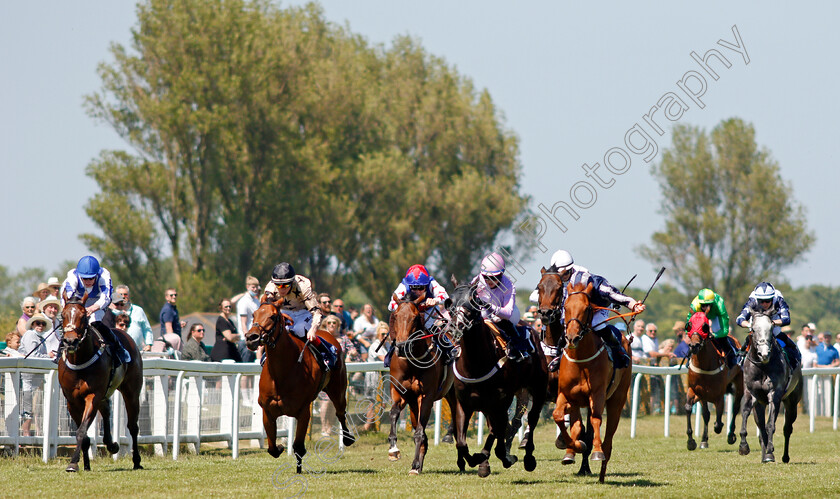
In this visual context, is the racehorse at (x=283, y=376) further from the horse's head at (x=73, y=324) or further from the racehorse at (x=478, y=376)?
the horse's head at (x=73, y=324)

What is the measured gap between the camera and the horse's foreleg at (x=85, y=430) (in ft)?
32.1

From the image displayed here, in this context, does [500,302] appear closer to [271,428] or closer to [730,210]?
[271,428]

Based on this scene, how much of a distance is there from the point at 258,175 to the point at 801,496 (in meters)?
28.9

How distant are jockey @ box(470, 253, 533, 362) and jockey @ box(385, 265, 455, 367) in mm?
379

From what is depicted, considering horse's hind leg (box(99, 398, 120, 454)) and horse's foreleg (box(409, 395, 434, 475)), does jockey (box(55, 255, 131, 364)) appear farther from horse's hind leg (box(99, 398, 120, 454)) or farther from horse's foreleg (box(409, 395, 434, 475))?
horse's foreleg (box(409, 395, 434, 475))

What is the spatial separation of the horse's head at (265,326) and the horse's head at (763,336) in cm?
558

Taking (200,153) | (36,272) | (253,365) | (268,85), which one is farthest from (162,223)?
(36,272)

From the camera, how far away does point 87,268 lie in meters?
10.3

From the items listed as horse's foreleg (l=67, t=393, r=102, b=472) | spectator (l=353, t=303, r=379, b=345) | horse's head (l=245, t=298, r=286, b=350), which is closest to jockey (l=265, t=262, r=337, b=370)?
horse's head (l=245, t=298, r=286, b=350)

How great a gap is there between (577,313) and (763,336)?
4.08 metres

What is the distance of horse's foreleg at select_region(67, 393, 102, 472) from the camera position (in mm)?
9797

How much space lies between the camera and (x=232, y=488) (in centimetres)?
873

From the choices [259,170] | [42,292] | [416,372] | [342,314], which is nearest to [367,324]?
[342,314]

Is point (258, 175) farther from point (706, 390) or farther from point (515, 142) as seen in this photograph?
point (706, 390)
